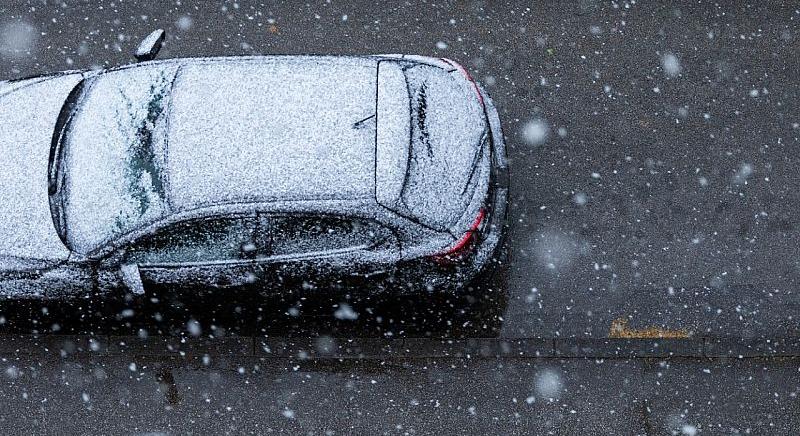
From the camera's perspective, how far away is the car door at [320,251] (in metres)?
4.75

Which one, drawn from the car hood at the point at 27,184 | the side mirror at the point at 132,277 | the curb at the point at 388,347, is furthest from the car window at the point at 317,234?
the car hood at the point at 27,184

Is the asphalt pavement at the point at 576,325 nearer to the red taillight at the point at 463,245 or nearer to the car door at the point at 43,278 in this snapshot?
the car door at the point at 43,278

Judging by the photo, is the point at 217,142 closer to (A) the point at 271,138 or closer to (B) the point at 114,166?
(A) the point at 271,138

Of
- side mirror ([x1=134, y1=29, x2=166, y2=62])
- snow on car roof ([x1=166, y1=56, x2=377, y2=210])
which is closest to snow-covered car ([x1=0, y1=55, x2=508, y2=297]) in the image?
snow on car roof ([x1=166, y1=56, x2=377, y2=210])

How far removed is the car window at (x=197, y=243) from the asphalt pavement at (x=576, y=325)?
823 mm

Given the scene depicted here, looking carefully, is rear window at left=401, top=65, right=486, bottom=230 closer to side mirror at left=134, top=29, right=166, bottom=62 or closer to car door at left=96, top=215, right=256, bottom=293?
car door at left=96, top=215, right=256, bottom=293

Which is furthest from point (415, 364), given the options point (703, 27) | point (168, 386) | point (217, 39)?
point (703, 27)

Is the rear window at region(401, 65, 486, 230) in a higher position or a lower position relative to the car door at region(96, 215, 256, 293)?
higher

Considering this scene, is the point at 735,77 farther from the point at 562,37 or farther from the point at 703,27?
the point at 562,37

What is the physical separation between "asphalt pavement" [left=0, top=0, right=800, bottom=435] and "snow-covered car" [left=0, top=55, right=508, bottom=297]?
701mm

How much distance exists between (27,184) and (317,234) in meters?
1.93

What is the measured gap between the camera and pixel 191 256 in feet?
16.0

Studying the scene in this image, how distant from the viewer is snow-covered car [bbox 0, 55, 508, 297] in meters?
4.63

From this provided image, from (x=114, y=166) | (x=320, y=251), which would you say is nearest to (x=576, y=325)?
(x=320, y=251)
